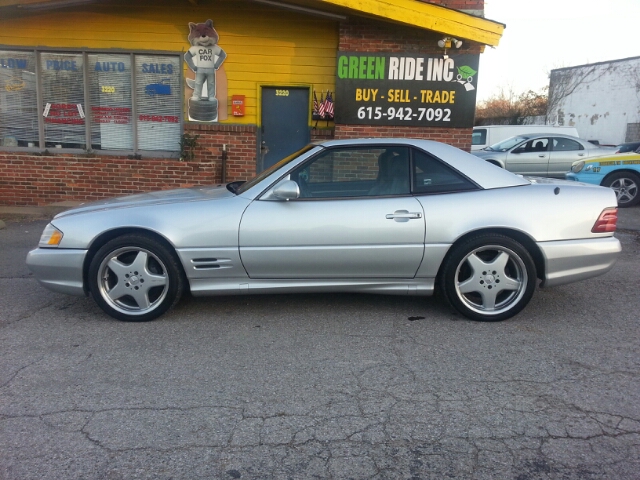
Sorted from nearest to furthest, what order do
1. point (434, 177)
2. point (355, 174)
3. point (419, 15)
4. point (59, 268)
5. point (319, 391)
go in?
1. point (319, 391)
2. point (59, 268)
3. point (434, 177)
4. point (355, 174)
5. point (419, 15)

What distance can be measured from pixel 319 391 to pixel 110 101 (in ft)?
26.5

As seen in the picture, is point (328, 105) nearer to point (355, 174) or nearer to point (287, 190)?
point (355, 174)

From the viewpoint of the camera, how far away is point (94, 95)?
31.0 ft

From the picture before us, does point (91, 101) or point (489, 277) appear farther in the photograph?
point (91, 101)

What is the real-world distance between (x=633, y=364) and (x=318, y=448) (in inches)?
89.8

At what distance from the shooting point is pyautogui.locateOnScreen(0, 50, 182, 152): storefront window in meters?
9.33

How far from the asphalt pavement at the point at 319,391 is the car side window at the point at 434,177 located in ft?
3.46

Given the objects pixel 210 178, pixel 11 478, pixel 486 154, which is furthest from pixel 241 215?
pixel 486 154

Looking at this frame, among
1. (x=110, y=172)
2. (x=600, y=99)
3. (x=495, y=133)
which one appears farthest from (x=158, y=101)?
(x=600, y=99)

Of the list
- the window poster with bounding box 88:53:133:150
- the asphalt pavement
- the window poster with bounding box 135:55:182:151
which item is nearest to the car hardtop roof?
the asphalt pavement

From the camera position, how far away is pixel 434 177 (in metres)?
4.31

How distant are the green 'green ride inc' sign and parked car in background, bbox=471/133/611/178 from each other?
4.84 meters

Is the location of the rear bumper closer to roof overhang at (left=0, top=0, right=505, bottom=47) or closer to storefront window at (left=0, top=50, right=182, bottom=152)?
roof overhang at (left=0, top=0, right=505, bottom=47)

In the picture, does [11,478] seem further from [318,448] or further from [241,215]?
[241,215]
